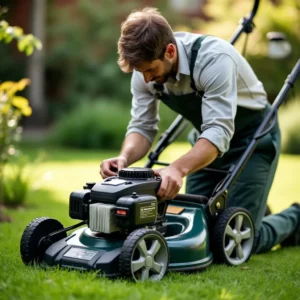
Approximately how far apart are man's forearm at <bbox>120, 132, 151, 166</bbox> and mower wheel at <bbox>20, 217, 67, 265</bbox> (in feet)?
2.22

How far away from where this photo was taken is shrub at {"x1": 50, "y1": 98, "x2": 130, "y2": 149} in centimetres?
1143

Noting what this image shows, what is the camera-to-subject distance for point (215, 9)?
1516 cm

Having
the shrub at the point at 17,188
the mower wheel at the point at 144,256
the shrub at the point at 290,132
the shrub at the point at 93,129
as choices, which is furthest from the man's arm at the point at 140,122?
the shrub at the point at 93,129

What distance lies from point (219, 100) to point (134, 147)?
2.13ft

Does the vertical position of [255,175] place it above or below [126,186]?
below

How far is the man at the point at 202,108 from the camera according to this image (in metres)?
3.16

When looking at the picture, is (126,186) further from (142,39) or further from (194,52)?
(194,52)

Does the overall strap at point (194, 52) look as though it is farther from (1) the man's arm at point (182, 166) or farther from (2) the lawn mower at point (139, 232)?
(2) the lawn mower at point (139, 232)

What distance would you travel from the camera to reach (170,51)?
329 cm

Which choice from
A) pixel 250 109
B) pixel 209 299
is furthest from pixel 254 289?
pixel 250 109

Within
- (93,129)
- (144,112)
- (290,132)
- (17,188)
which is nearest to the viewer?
(144,112)

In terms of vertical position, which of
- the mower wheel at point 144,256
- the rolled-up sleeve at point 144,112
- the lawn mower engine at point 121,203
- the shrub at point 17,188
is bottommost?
the shrub at point 17,188

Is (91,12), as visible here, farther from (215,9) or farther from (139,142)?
(139,142)

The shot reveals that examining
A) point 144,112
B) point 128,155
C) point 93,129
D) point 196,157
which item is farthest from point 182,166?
point 93,129
